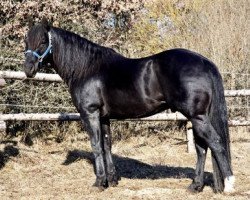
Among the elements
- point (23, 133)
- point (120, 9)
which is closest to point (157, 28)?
point (120, 9)

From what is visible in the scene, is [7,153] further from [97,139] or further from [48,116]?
[97,139]

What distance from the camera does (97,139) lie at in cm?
517

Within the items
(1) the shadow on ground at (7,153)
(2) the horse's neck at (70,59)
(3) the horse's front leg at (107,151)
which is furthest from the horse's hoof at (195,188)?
(1) the shadow on ground at (7,153)

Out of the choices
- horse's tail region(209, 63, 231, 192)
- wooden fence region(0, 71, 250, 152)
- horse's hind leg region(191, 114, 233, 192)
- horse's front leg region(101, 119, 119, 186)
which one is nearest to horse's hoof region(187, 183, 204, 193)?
horse's tail region(209, 63, 231, 192)

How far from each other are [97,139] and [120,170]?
5.25 feet

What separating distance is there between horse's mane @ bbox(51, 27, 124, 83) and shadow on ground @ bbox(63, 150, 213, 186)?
1.90 meters

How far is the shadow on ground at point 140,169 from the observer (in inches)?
237

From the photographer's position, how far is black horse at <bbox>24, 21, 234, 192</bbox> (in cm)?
450

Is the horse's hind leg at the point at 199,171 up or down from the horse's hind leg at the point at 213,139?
down

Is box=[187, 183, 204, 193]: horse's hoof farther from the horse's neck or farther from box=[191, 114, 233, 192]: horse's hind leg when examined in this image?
the horse's neck

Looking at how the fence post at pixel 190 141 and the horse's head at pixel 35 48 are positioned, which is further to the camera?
the fence post at pixel 190 141

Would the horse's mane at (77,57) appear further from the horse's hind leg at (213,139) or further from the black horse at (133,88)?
the horse's hind leg at (213,139)

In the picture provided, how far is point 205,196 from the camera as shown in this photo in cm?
464

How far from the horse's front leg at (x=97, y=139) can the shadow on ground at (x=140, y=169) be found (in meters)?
1.02
